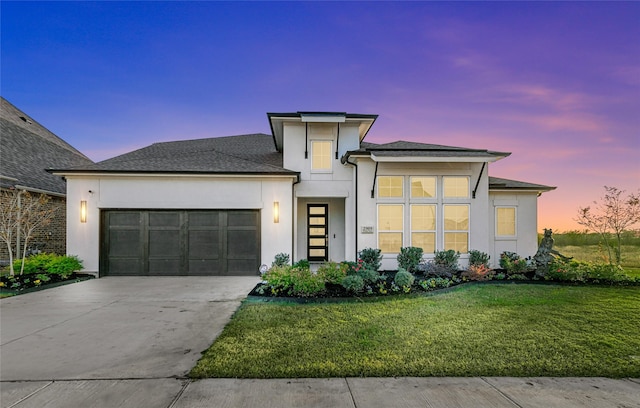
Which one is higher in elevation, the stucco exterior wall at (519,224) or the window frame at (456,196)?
the window frame at (456,196)

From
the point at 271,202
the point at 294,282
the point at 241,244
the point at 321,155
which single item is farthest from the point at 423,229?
the point at 241,244

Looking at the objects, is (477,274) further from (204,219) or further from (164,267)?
(164,267)

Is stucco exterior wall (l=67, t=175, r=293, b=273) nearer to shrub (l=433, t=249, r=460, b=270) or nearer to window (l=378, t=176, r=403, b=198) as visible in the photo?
window (l=378, t=176, r=403, b=198)

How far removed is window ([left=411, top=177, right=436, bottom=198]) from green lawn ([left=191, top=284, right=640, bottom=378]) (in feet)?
13.6

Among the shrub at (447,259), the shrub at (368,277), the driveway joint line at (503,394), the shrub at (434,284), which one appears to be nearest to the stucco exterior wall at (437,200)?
the shrub at (447,259)

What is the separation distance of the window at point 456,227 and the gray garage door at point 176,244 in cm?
635

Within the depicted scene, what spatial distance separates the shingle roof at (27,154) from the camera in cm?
1058

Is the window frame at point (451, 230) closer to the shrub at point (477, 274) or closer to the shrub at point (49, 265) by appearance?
the shrub at point (477, 274)

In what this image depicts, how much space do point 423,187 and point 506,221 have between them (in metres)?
3.92

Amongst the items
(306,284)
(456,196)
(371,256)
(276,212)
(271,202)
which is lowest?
(306,284)

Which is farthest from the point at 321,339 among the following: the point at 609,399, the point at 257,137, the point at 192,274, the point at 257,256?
the point at 257,137

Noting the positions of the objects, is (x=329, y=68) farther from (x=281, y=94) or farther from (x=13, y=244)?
(x=13, y=244)

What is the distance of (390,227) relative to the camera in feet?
32.3

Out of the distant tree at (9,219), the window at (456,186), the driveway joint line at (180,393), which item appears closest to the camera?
the driveway joint line at (180,393)
